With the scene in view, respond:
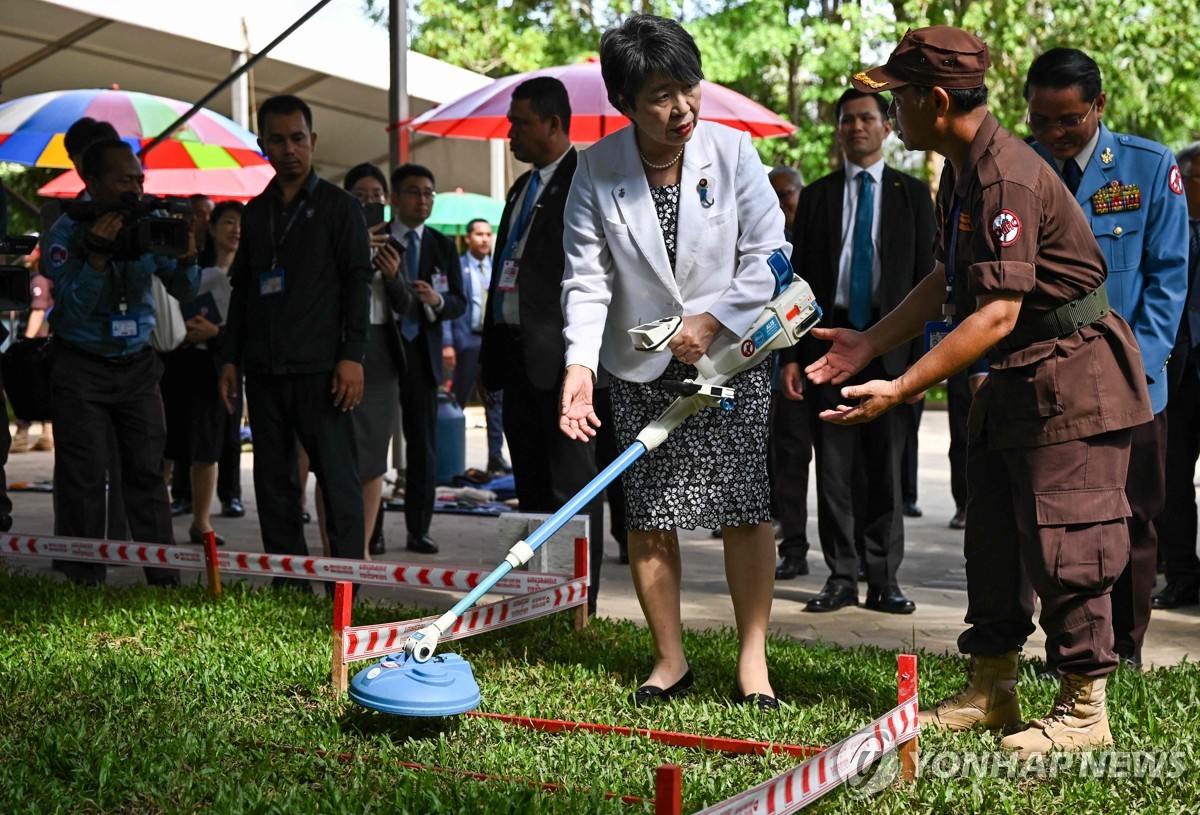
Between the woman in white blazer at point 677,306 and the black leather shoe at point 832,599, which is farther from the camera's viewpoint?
the black leather shoe at point 832,599

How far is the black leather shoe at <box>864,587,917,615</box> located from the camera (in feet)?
21.6

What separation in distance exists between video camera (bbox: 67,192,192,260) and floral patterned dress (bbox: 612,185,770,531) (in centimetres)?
288

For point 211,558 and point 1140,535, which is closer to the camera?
point 1140,535

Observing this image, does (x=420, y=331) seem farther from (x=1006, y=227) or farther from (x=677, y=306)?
(x=1006, y=227)

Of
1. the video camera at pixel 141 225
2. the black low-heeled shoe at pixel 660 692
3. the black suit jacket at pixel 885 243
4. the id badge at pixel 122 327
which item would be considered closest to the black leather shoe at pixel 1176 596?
the black suit jacket at pixel 885 243

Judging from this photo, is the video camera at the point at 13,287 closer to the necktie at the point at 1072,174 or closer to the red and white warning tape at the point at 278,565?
the red and white warning tape at the point at 278,565

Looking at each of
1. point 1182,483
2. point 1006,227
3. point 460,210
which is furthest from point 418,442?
point 460,210

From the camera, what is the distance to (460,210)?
17109 millimetres

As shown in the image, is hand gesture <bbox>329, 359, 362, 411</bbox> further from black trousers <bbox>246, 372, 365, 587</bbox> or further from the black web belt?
the black web belt

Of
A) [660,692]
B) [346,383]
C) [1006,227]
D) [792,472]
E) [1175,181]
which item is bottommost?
[660,692]

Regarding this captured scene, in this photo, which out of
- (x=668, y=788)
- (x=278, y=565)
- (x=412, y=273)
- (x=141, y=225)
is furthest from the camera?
(x=412, y=273)

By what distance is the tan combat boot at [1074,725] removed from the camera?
3.99 m

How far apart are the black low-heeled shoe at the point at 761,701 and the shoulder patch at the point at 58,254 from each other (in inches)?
157

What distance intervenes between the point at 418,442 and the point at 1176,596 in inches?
161
